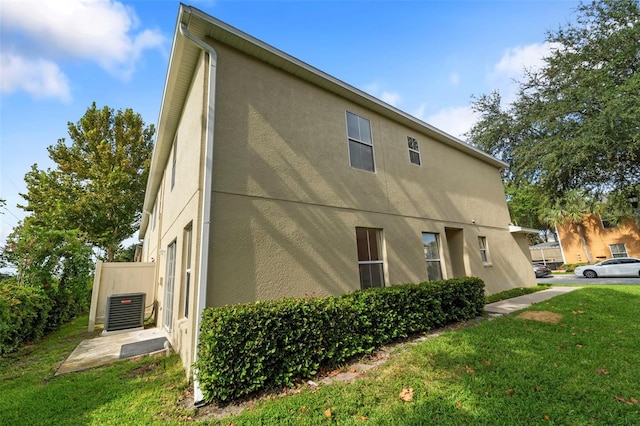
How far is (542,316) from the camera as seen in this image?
6332 millimetres

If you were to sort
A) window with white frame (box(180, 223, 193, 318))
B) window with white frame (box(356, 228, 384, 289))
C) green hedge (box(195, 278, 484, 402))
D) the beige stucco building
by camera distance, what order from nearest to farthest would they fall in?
green hedge (box(195, 278, 484, 402)) → the beige stucco building → window with white frame (box(180, 223, 193, 318)) → window with white frame (box(356, 228, 384, 289))

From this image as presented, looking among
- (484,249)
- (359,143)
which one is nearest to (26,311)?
(359,143)

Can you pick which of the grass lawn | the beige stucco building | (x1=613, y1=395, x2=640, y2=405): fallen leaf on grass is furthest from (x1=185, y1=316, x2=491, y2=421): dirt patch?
(x1=613, y1=395, x2=640, y2=405): fallen leaf on grass

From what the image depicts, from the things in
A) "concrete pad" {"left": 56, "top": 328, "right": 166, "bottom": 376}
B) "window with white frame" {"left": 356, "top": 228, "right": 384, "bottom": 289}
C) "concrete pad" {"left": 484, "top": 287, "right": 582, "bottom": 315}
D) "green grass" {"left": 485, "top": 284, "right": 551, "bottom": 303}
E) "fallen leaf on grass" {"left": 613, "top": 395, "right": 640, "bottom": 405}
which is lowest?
"fallen leaf on grass" {"left": 613, "top": 395, "right": 640, "bottom": 405}

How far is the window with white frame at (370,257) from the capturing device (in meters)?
6.41

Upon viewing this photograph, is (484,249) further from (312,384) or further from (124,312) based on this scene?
(124,312)

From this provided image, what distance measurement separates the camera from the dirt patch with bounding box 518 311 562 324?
19.7ft

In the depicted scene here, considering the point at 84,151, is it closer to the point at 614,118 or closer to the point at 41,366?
the point at 41,366

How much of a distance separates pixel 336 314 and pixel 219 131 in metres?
3.80

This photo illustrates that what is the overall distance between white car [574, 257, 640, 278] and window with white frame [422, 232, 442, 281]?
66.9ft

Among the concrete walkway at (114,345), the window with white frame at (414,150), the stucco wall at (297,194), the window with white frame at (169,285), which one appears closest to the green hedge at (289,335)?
the stucco wall at (297,194)

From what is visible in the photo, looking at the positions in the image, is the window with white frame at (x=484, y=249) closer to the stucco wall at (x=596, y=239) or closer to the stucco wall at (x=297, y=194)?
the stucco wall at (x=297, y=194)

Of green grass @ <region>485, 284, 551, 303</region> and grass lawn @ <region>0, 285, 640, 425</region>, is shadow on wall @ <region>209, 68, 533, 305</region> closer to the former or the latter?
grass lawn @ <region>0, 285, 640, 425</region>

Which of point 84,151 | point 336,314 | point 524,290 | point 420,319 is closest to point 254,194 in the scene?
point 336,314
